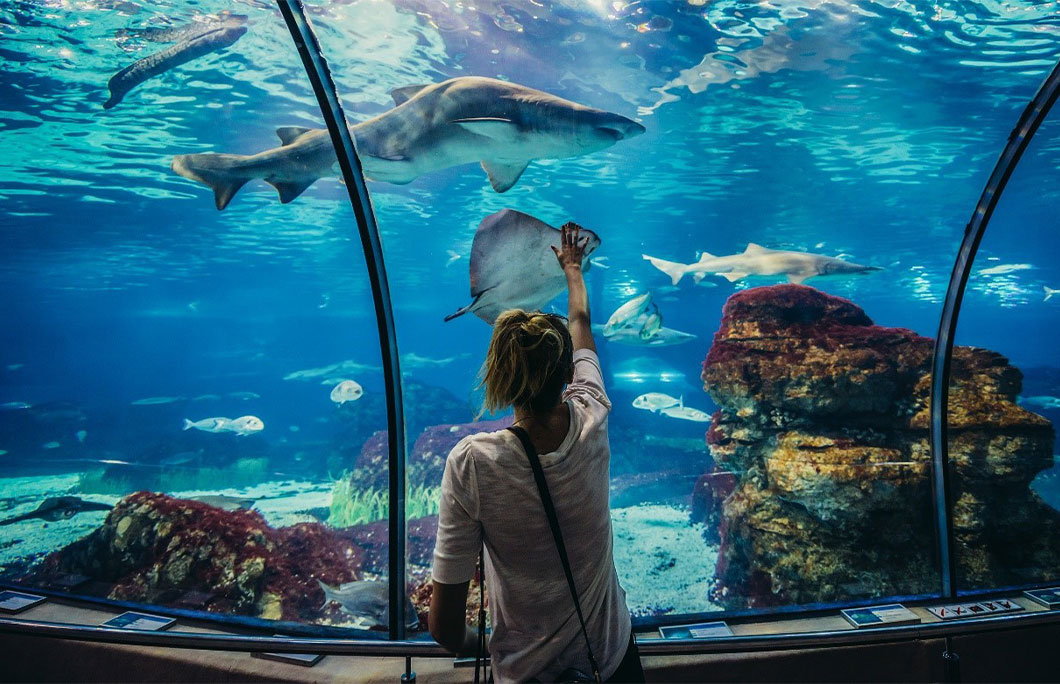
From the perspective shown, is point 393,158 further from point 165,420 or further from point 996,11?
point 165,420

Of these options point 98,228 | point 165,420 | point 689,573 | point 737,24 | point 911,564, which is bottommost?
point 165,420

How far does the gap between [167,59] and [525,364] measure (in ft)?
23.9

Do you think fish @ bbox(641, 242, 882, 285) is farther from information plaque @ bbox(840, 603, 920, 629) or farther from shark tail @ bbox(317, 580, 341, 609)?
shark tail @ bbox(317, 580, 341, 609)

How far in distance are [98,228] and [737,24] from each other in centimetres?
2585

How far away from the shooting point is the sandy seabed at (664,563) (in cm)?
525

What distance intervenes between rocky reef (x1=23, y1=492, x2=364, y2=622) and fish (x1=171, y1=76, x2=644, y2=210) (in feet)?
9.86

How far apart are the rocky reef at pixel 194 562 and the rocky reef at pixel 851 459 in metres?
4.21

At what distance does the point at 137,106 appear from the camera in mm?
11055

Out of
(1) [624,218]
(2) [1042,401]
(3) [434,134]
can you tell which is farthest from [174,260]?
(2) [1042,401]

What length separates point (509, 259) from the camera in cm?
288

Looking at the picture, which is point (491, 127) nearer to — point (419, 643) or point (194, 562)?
point (419, 643)

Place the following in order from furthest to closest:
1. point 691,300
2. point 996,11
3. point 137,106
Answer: point 691,300, point 137,106, point 996,11

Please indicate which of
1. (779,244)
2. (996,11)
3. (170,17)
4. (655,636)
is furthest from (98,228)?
(779,244)

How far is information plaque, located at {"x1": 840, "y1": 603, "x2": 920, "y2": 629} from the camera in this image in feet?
9.34
